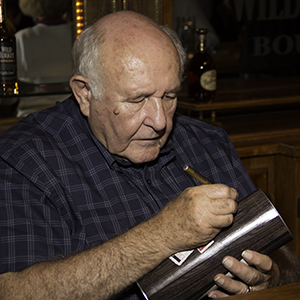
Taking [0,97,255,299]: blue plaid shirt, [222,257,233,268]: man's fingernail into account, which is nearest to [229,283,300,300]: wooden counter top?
[222,257,233,268]: man's fingernail

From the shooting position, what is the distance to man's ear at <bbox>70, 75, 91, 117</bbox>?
4.71 ft

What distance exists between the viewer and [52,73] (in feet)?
7.38

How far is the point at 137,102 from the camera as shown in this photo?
1363mm

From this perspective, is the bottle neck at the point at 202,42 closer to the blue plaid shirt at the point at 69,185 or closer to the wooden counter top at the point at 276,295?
the blue plaid shirt at the point at 69,185

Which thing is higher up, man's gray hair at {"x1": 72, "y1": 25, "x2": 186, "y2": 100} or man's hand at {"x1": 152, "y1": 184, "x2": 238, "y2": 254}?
man's gray hair at {"x1": 72, "y1": 25, "x2": 186, "y2": 100}

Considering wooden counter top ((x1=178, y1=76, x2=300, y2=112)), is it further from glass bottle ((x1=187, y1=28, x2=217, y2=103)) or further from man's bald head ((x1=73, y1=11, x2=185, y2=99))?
man's bald head ((x1=73, y1=11, x2=185, y2=99))

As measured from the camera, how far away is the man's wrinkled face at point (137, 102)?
4.37ft

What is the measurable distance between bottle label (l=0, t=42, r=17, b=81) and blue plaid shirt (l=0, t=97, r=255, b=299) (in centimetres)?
35

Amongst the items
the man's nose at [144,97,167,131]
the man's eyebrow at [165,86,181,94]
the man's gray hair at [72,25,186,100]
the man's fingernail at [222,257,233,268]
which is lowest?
the man's fingernail at [222,257,233,268]

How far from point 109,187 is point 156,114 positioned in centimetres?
28

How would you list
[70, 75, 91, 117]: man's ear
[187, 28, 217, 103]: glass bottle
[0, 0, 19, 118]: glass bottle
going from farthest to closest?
[187, 28, 217, 103]: glass bottle, [0, 0, 19, 118]: glass bottle, [70, 75, 91, 117]: man's ear

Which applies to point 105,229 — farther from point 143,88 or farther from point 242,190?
point 242,190

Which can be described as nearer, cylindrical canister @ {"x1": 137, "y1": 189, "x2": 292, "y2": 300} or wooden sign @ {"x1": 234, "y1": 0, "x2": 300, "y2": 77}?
cylindrical canister @ {"x1": 137, "y1": 189, "x2": 292, "y2": 300}

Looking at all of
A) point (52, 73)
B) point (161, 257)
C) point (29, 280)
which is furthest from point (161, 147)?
point (52, 73)
